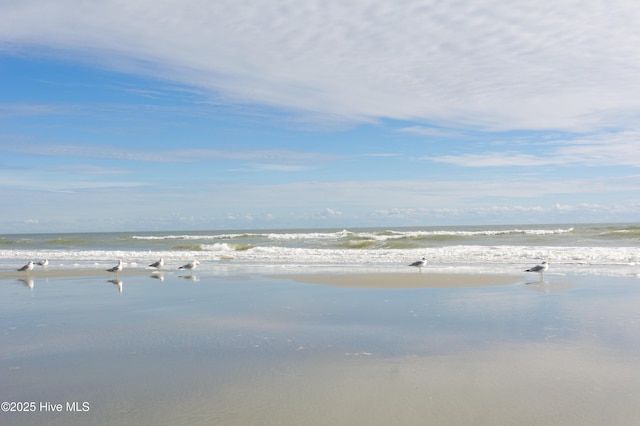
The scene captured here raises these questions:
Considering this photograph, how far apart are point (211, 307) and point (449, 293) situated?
17.3 ft

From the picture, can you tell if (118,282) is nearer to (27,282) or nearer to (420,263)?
(27,282)

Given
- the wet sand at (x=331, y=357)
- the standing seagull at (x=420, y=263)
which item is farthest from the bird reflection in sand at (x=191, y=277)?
the standing seagull at (x=420, y=263)

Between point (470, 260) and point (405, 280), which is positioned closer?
point (405, 280)

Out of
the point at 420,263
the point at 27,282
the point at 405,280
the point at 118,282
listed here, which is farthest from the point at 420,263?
the point at 27,282

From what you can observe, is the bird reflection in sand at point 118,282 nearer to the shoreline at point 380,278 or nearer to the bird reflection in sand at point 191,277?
the shoreline at point 380,278

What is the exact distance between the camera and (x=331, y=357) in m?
6.83

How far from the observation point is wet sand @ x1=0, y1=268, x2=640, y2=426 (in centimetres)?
508

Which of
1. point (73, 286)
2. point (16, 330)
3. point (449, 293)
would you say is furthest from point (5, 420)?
point (73, 286)

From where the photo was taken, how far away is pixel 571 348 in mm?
7133

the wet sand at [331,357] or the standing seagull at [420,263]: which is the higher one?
the standing seagull at [420,263]

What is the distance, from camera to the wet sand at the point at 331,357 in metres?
5.08

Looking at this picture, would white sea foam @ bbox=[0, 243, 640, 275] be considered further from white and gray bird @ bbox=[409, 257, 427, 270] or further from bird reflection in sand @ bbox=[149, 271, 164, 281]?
bird reflection in sand @ bbox=[149, 271, 164, 281]

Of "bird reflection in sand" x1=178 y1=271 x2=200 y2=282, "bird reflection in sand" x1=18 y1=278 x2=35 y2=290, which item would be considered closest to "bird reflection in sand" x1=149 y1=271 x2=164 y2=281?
"bird reflection in sand" x1=178 y1=271 x2=200 y2=282

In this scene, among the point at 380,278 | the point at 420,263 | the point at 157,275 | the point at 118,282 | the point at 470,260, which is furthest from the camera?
the point at 470,260
